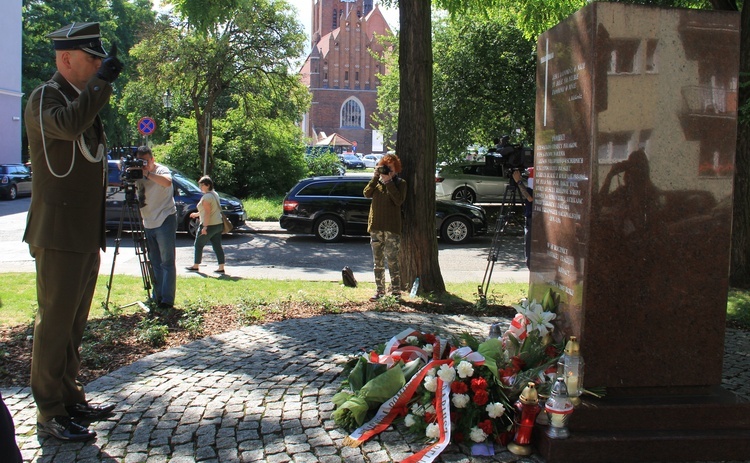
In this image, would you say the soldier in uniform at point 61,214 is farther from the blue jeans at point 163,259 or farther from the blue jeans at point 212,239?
the blue jeans at point 212,239

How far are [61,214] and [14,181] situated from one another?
93.7 feet

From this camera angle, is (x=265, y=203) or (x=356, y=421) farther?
(x=265, y=203)

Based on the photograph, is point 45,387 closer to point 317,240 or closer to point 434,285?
point 434,285

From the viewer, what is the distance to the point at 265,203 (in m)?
24.3

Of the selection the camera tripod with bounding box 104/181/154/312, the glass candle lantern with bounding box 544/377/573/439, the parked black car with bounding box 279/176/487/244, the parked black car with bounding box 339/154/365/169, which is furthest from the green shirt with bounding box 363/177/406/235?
the parked black car with bounding box 339/154/365/169

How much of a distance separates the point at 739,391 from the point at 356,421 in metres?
2.96

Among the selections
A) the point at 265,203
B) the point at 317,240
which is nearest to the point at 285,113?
the point at 265,203

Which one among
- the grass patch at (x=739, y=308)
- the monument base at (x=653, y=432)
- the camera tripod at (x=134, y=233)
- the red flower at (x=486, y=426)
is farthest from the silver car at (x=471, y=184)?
the red flower at (x=486, y=426)

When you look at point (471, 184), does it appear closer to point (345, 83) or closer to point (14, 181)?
point (14, 181)

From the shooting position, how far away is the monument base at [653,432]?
374 cm

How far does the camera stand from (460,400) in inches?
156

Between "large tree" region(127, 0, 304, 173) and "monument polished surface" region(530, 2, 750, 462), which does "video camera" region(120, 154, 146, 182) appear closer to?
"monument polished surface" region(530, 2, 750, 462)

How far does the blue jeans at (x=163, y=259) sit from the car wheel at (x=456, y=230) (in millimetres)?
10381

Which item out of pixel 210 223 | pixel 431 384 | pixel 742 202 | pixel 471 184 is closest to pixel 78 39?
pixel 431 384
